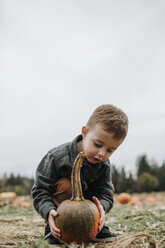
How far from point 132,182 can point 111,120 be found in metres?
23.7

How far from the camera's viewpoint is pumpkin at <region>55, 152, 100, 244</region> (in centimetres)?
224

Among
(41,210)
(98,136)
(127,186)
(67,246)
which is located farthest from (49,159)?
(127,186)

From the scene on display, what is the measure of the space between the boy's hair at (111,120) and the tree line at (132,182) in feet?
56.8

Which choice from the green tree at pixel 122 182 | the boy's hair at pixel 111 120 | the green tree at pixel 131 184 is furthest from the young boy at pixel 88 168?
the green tree at pixel 131 184

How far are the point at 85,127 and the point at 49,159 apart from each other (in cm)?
54

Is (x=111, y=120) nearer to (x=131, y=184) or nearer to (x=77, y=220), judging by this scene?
(x=77, y=220)

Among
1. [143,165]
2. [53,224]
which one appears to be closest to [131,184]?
[143,165]

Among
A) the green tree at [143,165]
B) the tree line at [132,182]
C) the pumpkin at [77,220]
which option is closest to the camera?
the pumpkin at [77,220]

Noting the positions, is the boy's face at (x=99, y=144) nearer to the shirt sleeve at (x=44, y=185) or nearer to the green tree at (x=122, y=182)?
the shirt sleeve at (x=44, y=185)

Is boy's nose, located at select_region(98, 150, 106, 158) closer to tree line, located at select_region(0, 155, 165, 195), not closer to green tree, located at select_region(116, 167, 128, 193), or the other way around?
tree line, located at select_region(0, 155, 165, 195)

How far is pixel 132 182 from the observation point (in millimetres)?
25047

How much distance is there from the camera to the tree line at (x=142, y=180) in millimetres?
22969

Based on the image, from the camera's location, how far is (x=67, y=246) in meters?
2.27

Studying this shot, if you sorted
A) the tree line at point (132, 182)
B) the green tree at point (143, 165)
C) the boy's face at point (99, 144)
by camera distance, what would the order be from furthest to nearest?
the green tree at point (143, 165), the tree line at point (132, 182), the boy's face at point (99, 144)
